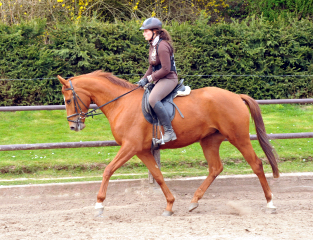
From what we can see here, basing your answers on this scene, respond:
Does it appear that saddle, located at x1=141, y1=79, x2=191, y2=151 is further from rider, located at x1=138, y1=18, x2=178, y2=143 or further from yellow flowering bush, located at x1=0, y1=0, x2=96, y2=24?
yellow flowering bush, located at x1=0, y1=0, x2=96, y2=24

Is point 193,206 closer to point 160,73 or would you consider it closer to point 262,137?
Result: point 262,137

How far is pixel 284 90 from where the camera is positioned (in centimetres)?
1165

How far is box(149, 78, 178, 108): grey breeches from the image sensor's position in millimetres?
5047

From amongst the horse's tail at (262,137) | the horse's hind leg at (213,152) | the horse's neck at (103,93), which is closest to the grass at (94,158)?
the horse's tail at (262,137)

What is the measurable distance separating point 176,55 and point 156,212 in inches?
256

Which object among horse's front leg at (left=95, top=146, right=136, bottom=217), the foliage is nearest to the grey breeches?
horse's front leg at (left=95, top=146, right=136, bottom=217)

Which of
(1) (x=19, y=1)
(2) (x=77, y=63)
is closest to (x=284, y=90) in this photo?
(2) (x=77, y=63)

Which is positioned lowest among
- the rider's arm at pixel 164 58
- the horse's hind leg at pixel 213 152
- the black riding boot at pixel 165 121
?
the horse's hind leg at pixel 213 152

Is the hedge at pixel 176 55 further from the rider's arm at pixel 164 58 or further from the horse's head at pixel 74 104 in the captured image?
the rider's arm at pixel 164 58

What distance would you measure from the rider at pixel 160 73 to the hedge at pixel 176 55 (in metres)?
5.28

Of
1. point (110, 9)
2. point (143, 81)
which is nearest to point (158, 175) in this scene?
point (143, 81)

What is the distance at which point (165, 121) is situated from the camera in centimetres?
507

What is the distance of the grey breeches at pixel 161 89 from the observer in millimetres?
5047

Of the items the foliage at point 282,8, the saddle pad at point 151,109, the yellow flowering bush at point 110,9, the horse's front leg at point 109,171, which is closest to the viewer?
the horse's front leg at point 109,171
